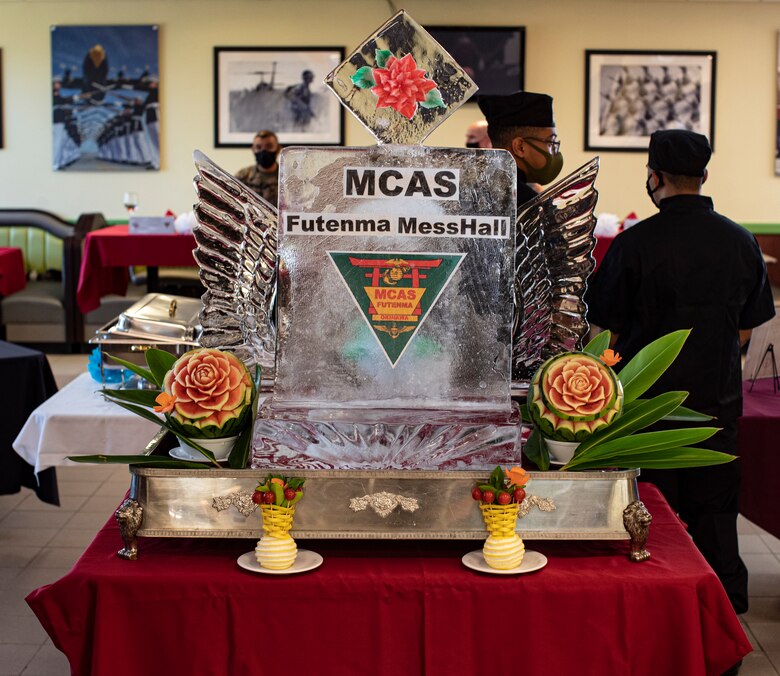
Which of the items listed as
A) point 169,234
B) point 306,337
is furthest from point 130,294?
point 306,337

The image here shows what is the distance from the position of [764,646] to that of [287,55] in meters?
6.56

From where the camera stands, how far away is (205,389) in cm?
163

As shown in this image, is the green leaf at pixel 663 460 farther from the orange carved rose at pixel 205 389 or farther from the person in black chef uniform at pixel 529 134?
Result: the person in black chef uniform at pixel 529 134

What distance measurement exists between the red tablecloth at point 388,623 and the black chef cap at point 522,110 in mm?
1305

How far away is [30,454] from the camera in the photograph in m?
2.76

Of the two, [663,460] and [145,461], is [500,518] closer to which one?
[663,460]

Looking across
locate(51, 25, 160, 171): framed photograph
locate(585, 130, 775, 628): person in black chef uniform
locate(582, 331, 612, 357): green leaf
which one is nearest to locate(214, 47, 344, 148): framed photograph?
locate(51, 25, 160, 171): framed photograph

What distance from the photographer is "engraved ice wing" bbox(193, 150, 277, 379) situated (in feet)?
5.88

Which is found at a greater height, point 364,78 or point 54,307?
point 364,78

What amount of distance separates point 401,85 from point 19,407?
7.69ft

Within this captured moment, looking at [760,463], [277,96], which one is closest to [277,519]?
[760,463]

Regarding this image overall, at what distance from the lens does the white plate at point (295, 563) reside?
1.52 metres

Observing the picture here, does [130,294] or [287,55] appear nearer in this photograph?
[130,294]

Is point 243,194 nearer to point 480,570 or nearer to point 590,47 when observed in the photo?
point 480,570
